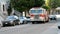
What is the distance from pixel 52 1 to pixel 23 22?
6115 centimetres

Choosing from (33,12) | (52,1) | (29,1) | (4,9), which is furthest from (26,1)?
(52,1)

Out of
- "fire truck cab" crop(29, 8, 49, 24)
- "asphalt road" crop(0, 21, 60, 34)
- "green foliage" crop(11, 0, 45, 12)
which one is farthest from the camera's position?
"green foliage" crop(11, 0, 45, 12)

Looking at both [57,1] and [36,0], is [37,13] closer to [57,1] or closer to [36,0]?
[36,0]

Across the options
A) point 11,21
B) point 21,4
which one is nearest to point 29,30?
point 11,21

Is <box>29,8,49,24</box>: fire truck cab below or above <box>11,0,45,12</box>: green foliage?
below

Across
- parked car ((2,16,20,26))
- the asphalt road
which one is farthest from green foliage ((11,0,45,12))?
the asphalt road

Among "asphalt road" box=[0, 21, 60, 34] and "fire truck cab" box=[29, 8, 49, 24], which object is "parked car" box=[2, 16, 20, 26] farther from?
"fire truck cab" box=[29, 8, 49, 24]

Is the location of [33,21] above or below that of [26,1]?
below

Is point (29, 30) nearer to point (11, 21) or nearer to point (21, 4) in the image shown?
point (11, 21)

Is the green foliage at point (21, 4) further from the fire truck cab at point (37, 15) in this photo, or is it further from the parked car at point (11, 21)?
the parked car at point (11, 21)

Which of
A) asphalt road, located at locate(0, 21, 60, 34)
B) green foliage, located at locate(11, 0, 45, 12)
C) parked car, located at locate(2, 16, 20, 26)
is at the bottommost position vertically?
asphalt road, located at locate(0, 21, 60, 34)

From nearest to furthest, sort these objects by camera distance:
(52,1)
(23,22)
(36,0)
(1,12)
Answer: (23,22) → (1,12) → (36,0) → (52,1)

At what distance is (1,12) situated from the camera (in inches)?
1976

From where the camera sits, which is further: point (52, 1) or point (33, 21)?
point (52, 1)
